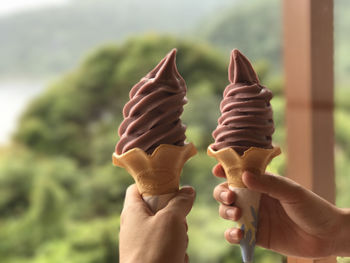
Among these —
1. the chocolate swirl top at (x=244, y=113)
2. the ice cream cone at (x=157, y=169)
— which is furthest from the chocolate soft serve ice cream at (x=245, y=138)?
the ice cream cone at (x=157, y=169)

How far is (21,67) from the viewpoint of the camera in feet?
12.1

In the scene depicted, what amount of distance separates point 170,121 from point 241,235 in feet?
1.09

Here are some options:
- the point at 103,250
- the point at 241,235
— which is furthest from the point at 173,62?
the point at 103,250

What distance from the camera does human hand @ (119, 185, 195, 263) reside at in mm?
937

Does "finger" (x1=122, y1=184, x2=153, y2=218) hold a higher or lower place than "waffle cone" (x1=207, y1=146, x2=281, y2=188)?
lower

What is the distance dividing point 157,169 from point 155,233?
146mm

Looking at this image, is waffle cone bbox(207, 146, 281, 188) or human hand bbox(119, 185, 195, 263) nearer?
human hand bbox(119, 185, 195, 263)

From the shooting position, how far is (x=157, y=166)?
1.01 metres

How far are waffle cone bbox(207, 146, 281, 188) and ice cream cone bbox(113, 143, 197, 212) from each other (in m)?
0.09

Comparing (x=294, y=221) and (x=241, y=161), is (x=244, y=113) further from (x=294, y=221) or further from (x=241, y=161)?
(x=294, y=221)

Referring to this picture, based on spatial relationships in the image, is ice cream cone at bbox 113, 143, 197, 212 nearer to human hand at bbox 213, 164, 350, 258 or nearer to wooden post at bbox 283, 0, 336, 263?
human hand at bbox 213, 164, 350, 258

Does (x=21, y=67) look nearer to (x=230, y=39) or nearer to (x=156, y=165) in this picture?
(x=230, y=39)

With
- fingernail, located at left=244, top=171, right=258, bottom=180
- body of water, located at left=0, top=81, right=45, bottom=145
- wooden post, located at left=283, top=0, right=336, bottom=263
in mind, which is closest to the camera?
fingernail, located at left=244, top=171, right=258, bottom=180

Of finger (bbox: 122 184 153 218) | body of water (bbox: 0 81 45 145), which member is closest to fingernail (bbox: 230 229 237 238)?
finger (bbox: 122 184 153 218)
